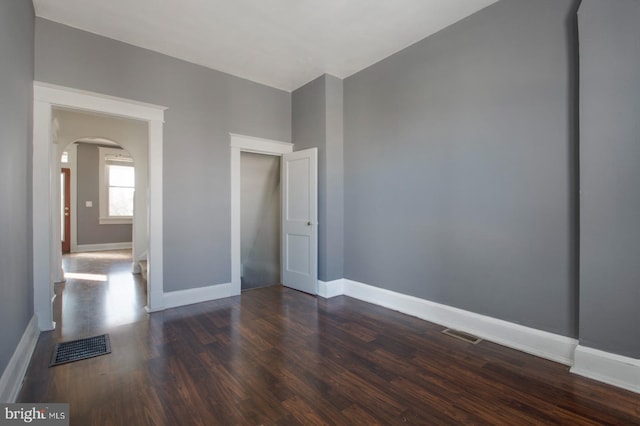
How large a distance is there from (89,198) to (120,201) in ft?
2.40

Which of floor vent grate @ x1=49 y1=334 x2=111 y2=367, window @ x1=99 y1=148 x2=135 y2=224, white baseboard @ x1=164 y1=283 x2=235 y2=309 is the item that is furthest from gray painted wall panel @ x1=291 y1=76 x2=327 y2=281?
window @ x1=99 y1=148 x2=135 y2=224

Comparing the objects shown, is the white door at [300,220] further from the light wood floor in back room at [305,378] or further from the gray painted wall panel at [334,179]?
the light wood floor in back room at [305,378]

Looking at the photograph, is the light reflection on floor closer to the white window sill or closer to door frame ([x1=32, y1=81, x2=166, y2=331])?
door frame ([x1=32, y1=81, x2=166, y2=331])

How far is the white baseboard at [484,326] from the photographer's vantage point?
92.8 inches

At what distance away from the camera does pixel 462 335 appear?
2830mm

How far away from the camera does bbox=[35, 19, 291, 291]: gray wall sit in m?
3.06

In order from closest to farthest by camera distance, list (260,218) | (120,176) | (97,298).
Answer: (97,298), (260,218), (120,176)

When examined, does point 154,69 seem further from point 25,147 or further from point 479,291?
point 479,291

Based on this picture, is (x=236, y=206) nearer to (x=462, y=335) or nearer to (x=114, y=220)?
(x=462, y=335)

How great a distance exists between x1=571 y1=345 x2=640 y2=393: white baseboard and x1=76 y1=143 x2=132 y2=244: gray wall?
10129mm

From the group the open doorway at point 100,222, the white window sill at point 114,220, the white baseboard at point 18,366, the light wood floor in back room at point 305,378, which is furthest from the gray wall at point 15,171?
the white window sill at point 114,220

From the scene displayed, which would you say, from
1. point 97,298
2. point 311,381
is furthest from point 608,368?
point 97,298

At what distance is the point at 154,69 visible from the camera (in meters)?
3.54

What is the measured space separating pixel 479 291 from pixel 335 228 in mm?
1961
